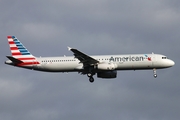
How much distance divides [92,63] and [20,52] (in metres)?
13.6

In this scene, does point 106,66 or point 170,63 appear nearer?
point 106,66

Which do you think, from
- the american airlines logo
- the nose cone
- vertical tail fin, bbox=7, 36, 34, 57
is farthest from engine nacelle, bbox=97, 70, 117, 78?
vertical tail fin, bbox=7, 36, 34, 57

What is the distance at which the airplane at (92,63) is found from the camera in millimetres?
77062

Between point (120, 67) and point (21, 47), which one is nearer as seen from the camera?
point (120, 67)

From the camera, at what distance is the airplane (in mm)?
77062

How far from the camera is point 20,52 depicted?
268 ft

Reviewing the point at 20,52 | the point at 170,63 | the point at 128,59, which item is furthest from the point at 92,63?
the point at 20,52

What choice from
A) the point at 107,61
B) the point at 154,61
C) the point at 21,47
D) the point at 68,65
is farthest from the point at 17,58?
the point at 154,61

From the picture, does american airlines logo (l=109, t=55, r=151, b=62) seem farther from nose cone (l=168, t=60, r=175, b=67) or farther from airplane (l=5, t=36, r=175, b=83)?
nose cone (l=168, t=60, r=175, b=67)

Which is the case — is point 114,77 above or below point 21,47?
below

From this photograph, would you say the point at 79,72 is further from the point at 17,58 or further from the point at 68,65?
the point at 17,58

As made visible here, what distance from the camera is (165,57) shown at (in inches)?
3113

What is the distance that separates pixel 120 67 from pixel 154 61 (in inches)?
232

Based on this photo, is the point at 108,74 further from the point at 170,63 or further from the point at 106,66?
the point at 170,63
